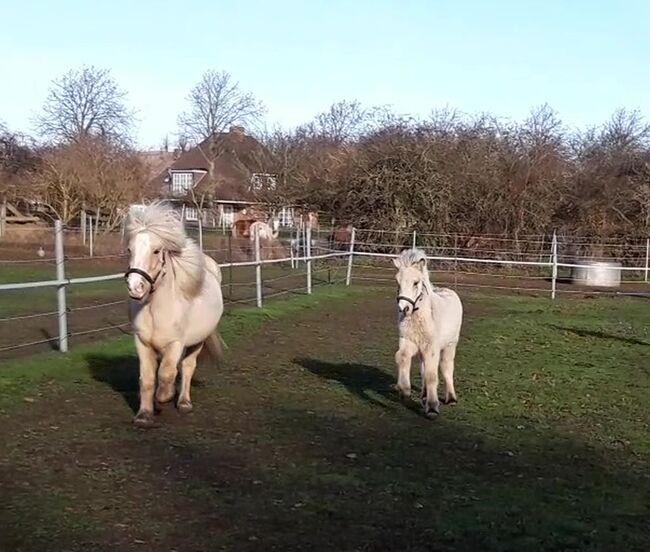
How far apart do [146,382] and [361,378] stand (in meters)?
3.01

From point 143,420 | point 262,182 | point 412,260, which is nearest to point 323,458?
point 143,420

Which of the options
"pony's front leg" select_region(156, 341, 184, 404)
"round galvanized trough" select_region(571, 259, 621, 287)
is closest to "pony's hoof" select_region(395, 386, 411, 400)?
"pony's front leg" select_region(156, 341, 184, 404)

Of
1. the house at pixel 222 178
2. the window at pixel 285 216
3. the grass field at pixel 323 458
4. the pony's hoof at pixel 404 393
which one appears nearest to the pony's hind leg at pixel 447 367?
the grass field at pixel 323 458

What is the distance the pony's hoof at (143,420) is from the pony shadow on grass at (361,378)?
211 cm

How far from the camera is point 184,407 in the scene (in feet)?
22.1

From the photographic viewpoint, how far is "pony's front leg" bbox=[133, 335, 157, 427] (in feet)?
20.5

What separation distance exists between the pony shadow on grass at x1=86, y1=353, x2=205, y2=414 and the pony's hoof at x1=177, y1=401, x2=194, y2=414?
0.37m

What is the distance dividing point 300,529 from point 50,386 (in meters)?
4.30

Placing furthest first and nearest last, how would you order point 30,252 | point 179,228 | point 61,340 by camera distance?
point 30,252 < point 61,340 < point 179,228

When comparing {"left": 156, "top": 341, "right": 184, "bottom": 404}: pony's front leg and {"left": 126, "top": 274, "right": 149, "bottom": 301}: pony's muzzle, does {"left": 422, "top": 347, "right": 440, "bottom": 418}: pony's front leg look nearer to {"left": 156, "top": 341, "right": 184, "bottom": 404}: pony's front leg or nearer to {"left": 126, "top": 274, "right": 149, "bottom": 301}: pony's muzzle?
{"left": 156, "top": 341, "right": 184, "bottom": 404}: pony's front leg

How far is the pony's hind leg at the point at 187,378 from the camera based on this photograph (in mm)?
6758

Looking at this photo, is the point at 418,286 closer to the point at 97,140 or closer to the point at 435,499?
the point at 435,499

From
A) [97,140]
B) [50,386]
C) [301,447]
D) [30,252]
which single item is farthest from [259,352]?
[97,140]

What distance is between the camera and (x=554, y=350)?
11.0 metres
